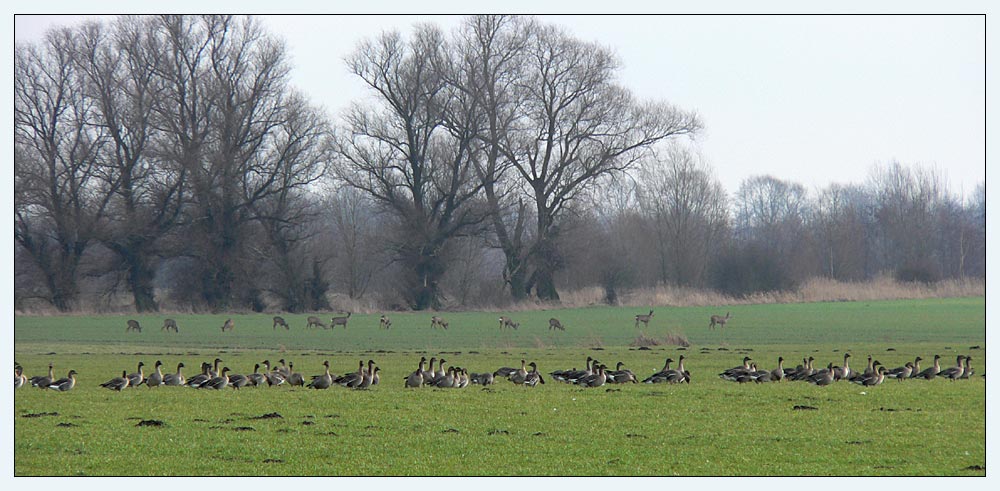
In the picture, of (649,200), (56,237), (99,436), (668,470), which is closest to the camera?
(668,470)

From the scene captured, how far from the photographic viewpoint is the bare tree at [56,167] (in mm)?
66875

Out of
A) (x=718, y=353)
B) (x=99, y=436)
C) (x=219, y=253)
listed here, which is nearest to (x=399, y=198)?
(x=219, y=253)

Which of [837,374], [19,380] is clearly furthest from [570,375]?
[19,380]

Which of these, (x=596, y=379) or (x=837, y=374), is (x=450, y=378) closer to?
(x=596, y=379)

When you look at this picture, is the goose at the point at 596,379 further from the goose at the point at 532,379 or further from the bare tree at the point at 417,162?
the bare tree at the point at 417,162

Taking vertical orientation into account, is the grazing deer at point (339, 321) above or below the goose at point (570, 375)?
below

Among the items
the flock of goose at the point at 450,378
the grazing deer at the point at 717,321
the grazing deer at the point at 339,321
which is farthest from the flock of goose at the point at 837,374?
the grazing deer at the point at 339,321

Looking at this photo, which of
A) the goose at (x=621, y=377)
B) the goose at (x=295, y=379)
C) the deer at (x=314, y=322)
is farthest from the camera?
the deer at (x=314, y=322)

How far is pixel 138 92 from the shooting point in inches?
2741

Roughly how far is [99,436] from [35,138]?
59.5m

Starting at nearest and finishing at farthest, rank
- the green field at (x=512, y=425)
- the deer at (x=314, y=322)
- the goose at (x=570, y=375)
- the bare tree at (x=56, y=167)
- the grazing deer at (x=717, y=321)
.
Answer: the green field at (x=512, y=425) < the goose at (x=570, y=375) < the grazing deer at (x=717, y=321) < the deer at (x=314, y=322) < the bare tree at (x=56, y=167)

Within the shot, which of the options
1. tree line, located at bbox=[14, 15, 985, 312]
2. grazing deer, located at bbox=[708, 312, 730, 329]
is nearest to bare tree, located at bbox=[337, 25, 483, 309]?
tree line, located at bbox=[14, 15, 985, 312]

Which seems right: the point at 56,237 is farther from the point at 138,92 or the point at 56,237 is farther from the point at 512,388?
the point at 512,388

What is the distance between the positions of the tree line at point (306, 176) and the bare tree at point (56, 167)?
13 cm
